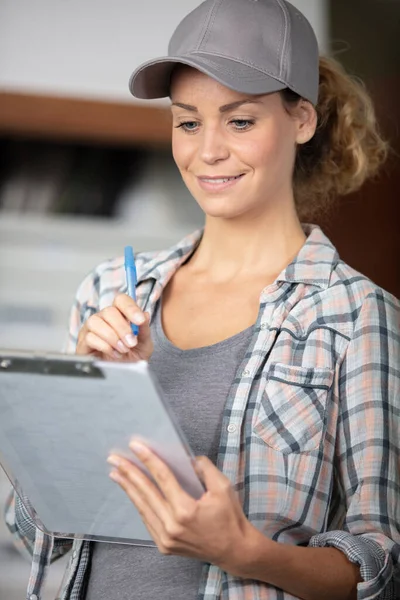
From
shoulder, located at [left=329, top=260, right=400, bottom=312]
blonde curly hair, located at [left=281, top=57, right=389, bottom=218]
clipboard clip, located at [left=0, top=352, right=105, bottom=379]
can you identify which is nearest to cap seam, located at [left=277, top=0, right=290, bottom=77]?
blonde curly hair, located at [left=281, top=57, right=389, bottom=218]

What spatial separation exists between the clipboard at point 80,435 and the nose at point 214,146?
0.50 metres

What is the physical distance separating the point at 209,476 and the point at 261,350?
36 centimetres

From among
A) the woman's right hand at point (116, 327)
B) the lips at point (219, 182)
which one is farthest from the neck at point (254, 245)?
the woman's right hand at point (116, 327)

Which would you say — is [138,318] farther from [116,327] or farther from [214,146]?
[214,146]

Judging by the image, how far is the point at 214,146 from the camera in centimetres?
142

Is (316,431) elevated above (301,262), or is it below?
below

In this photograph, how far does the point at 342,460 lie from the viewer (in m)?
1.37

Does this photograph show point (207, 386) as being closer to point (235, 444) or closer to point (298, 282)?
point (235, 444)

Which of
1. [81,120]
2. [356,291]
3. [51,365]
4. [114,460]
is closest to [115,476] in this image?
[114,460]

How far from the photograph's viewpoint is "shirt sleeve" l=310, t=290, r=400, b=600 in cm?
125

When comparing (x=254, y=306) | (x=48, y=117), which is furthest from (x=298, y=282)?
(x=48, y=117)

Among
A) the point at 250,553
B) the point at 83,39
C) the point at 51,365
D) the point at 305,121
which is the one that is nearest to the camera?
the point at 51,365

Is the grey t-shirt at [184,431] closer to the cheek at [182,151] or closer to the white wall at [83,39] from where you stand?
the cheek at [182,151]

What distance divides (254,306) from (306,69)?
38 centimetres
